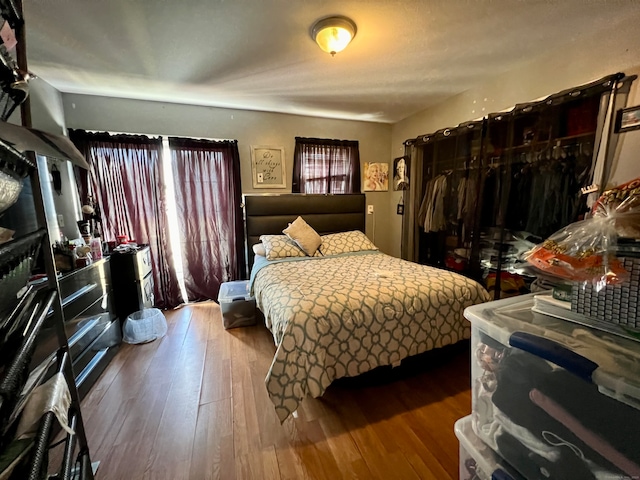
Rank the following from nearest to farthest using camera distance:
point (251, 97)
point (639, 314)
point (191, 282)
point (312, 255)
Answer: point (639, 314) < point (251, 97) < point (312, 255) < point (191, 282)

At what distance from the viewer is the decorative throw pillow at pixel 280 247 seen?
2981 millimetres

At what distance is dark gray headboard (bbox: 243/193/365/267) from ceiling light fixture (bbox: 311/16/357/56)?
6.28 ft

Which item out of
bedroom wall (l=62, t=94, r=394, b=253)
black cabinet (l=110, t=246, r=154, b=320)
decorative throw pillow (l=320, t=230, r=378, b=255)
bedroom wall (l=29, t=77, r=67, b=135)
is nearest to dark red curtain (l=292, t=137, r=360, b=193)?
bedroom wall (l=62, t=94, r=394, b=253)

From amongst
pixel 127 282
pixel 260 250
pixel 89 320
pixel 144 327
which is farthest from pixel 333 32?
pixel 144 327

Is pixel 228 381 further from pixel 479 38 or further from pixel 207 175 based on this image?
pixel 479 38

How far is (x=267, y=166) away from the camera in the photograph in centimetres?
350

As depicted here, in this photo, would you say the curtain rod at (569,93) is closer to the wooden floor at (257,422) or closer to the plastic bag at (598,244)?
the plastic bag at (598,244)

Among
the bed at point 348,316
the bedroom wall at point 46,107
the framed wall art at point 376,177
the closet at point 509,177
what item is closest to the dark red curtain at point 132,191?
the bedroom wall at point 46,107

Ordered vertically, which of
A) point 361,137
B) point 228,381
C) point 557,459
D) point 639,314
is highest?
point 361,137

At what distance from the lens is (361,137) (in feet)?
12.8

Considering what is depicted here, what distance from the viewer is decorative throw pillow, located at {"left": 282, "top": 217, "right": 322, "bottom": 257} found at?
311 cm

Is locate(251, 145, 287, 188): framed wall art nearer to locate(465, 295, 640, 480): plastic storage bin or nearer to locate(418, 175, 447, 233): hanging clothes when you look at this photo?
locate(418, 175, 447, 233): hanging clothes

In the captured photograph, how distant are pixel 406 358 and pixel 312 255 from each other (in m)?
1.54

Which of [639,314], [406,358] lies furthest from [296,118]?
[639,314]
